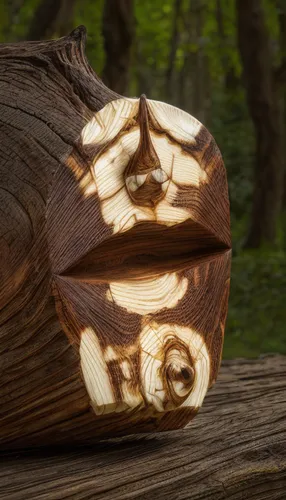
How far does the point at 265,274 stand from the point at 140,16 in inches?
274

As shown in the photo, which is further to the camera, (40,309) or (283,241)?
(283,241)

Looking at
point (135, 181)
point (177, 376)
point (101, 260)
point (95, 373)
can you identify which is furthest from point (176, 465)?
point (135, 181)

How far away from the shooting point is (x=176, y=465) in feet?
9.93

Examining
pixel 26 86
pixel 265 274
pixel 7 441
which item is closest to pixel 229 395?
pixel 7 441

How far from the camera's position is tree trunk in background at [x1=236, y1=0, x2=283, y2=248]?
10812 mm

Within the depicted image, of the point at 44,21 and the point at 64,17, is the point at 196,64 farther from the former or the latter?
the point at 44,21

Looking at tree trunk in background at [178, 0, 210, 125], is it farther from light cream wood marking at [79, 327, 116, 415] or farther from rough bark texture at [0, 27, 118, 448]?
light cream wood marking at [79, 327, 116, 415]

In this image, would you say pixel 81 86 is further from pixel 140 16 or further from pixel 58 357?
pixel 140 16

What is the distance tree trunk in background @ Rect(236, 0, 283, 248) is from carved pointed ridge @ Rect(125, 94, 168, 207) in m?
7.92

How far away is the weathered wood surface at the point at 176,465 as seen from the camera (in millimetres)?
2789

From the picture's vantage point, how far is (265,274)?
1077cm

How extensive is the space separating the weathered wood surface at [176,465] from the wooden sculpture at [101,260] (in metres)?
0.10

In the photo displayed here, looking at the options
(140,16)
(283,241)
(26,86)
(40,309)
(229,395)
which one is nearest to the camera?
(40,309)

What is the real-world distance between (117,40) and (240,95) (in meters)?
8.94
